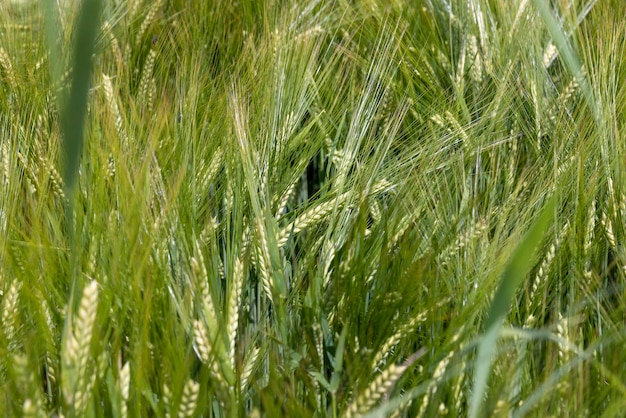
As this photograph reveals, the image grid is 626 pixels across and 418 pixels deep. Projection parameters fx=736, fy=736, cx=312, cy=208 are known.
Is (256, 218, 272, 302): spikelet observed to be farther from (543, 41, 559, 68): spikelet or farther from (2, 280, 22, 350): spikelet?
(543, 41, 559, 68): spikelet

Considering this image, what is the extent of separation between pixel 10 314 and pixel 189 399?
17cm

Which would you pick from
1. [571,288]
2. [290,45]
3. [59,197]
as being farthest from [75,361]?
[290,45]

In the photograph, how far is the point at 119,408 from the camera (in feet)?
1.55

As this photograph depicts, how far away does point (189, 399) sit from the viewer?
455mm

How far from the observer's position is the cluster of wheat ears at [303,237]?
0.49m

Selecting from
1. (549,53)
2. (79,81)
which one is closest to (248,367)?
(79,81)

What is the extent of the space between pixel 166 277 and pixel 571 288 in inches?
13.9

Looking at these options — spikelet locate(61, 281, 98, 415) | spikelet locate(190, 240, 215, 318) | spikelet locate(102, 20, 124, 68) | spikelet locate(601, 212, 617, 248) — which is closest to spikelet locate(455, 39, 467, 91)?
spikelet locate(601, 212, 617, 248)

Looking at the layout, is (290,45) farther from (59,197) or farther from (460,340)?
(460,340)

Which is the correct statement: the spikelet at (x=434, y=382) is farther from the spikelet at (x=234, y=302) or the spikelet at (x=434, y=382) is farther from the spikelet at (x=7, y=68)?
the spikelet at (x=7, y=68)

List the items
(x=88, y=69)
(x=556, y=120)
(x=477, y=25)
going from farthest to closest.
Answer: (x=477, y=25) → (x=556, y=120) → (x=88, y=69)

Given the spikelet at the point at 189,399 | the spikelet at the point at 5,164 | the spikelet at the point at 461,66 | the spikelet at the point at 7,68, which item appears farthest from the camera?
the spikelet at the point at 461,66

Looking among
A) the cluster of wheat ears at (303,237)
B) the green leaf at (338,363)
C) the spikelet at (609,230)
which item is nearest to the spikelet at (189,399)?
the cluster of wheat ears at (303,237)

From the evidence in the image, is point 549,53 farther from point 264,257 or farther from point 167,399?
point 167,399
